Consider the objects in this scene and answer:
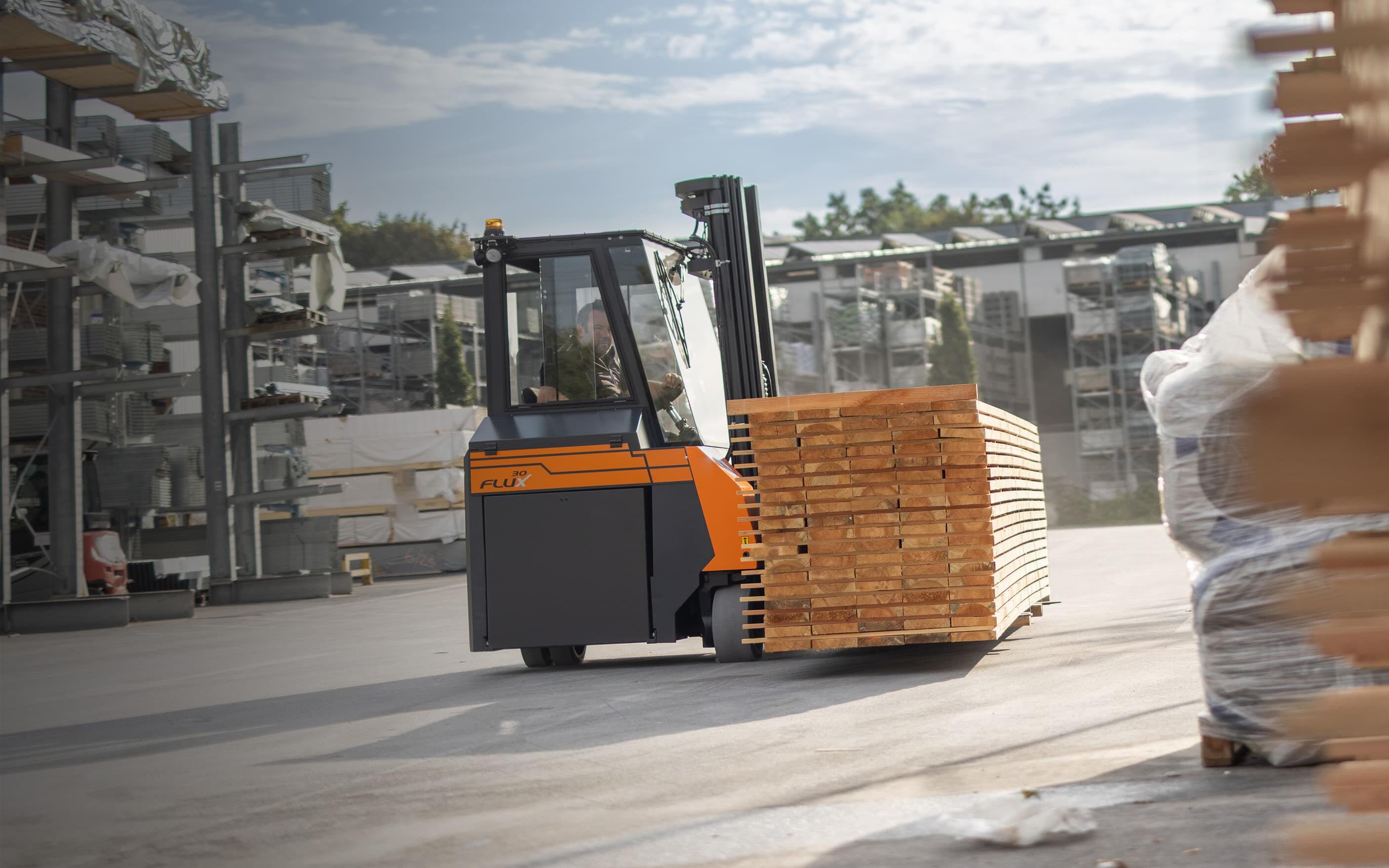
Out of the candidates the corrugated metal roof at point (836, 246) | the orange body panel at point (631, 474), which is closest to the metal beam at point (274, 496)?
the orange body panel at point (631, 474)

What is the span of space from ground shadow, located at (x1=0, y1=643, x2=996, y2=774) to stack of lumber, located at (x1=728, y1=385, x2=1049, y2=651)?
0.36 metres

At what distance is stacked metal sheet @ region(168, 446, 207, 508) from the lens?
2389cm

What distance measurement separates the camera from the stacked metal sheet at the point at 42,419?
2156 centimetres

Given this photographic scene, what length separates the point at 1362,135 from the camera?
1.82 metres

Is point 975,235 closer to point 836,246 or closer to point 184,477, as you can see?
point 836,246

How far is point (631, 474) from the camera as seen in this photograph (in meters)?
8.89

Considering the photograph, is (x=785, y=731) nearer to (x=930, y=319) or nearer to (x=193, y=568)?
(x=193, y=568)

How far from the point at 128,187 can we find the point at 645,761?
1721 centimetres

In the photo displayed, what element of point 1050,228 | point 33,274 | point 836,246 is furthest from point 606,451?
point 836,246

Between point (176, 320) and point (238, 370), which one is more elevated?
point (176, 320)

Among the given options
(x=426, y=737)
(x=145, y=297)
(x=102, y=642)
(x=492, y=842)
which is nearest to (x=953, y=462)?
(x=426, y=737)

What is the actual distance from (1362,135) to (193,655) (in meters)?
12.8

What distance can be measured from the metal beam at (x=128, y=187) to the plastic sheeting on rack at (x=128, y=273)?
737 millimetres

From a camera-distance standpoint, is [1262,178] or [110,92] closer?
[1262,178]
